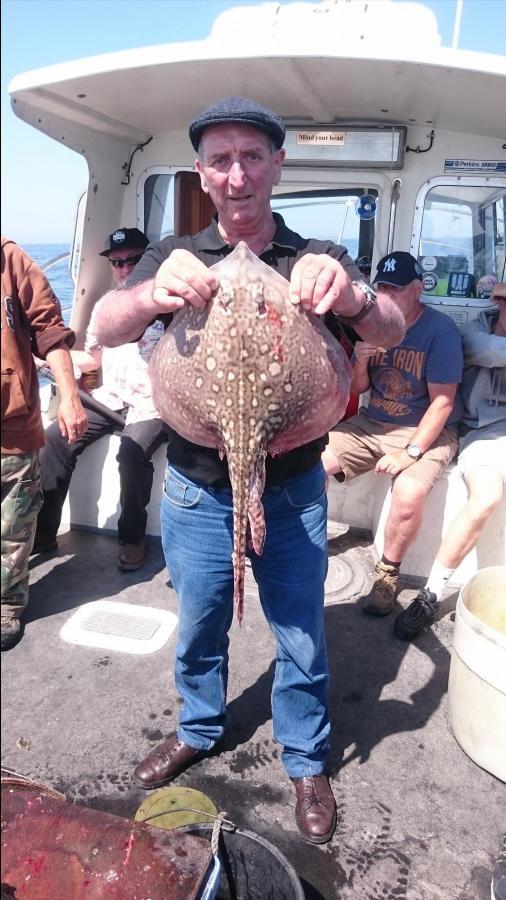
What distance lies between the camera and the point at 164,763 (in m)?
2.78

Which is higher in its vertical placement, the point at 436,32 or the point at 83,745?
the point at 436,32

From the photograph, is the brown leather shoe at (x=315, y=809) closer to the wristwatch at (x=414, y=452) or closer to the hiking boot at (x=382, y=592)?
the hiking boot at (x=382, y=592)

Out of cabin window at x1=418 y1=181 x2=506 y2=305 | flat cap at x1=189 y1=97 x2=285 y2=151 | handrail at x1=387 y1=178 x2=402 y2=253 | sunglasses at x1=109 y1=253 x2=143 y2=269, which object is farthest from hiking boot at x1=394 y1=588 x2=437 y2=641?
sunglasses at x1=109 y1=253 x2=143 y2=269

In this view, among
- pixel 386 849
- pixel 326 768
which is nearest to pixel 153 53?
pixel 326 768

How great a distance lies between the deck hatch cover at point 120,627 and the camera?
377 centimetres

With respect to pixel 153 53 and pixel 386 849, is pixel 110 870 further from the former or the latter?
pixel 153 53

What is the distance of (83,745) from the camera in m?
2.97

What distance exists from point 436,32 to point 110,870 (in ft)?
16.8

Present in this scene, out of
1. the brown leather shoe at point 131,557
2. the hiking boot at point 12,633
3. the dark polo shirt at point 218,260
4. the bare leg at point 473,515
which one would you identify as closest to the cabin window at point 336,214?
the bare leg at point 473,515

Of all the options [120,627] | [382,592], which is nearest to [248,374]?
[120,627]

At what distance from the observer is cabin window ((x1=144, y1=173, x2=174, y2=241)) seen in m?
5.83

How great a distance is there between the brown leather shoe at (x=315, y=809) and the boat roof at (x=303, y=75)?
12.6 feet

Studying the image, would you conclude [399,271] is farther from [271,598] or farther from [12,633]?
[12,633]

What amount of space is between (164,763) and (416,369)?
3076 millimetres
